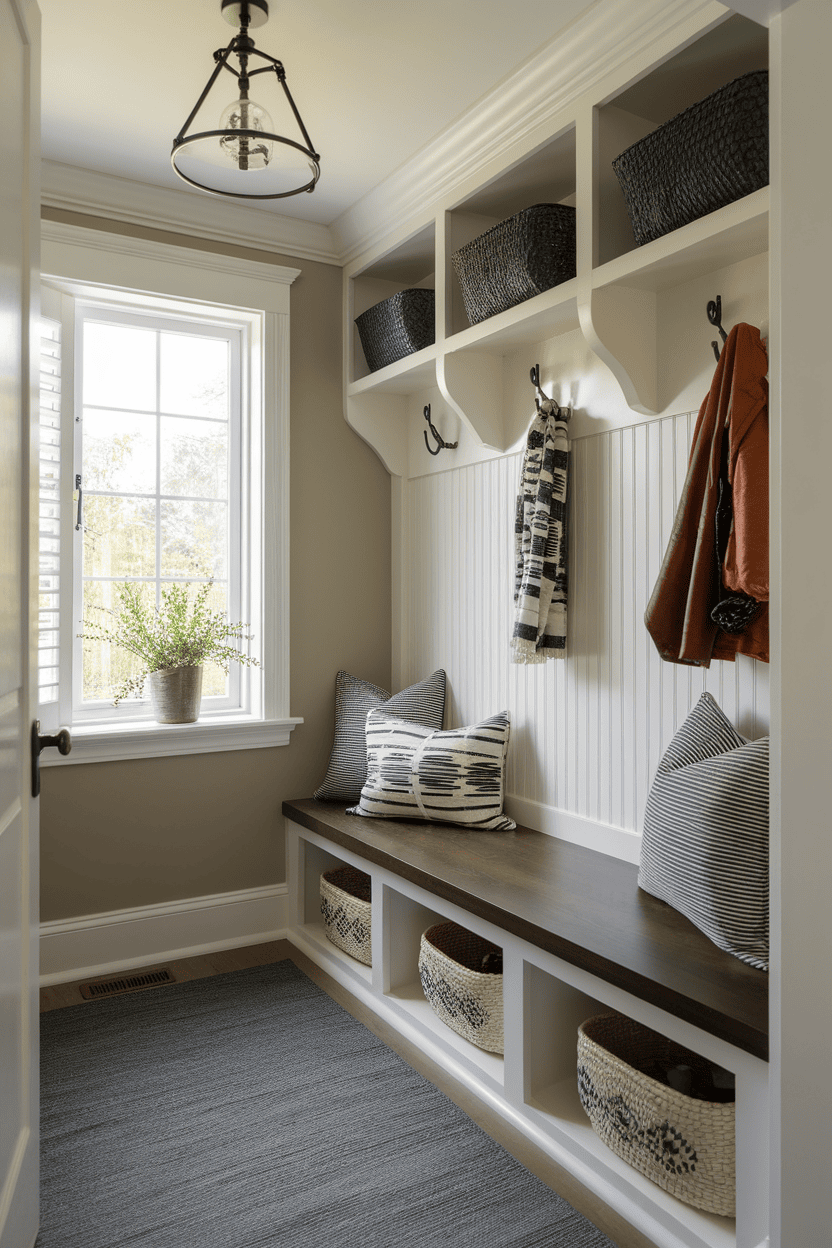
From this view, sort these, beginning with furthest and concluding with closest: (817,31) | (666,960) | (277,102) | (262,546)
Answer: (262,546)
(277,102)
(666,960)
(817,31)

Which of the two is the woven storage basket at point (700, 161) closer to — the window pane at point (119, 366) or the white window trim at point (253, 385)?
the white window trim at point (253, 385)

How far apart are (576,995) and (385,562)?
1.78m

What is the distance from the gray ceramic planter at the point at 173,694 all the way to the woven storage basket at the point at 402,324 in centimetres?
125

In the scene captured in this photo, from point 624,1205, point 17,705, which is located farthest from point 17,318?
point 624,1205

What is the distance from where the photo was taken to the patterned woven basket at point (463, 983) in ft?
6.75

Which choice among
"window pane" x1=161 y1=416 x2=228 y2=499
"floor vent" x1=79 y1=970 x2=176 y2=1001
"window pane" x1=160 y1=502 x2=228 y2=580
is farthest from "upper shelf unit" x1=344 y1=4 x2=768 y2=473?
"floor vent" x1=79 y1=970 x2=176 y2=1001

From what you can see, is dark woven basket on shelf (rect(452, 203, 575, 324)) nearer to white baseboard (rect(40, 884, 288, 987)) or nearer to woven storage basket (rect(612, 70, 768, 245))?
woven storage basket (rect(612, 70, 768, 245))

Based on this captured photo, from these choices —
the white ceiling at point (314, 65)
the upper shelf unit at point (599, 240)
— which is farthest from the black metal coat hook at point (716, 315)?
the white ceiling at point (314, 65)

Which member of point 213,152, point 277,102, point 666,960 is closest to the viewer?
point 666,960

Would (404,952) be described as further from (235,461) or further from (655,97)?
(655,97)

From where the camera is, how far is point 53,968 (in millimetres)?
2682

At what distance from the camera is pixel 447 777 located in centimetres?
256

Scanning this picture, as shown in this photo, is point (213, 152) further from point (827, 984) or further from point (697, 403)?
point (827, 984)

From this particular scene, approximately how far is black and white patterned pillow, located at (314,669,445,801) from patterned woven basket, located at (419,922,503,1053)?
0.69 metres
